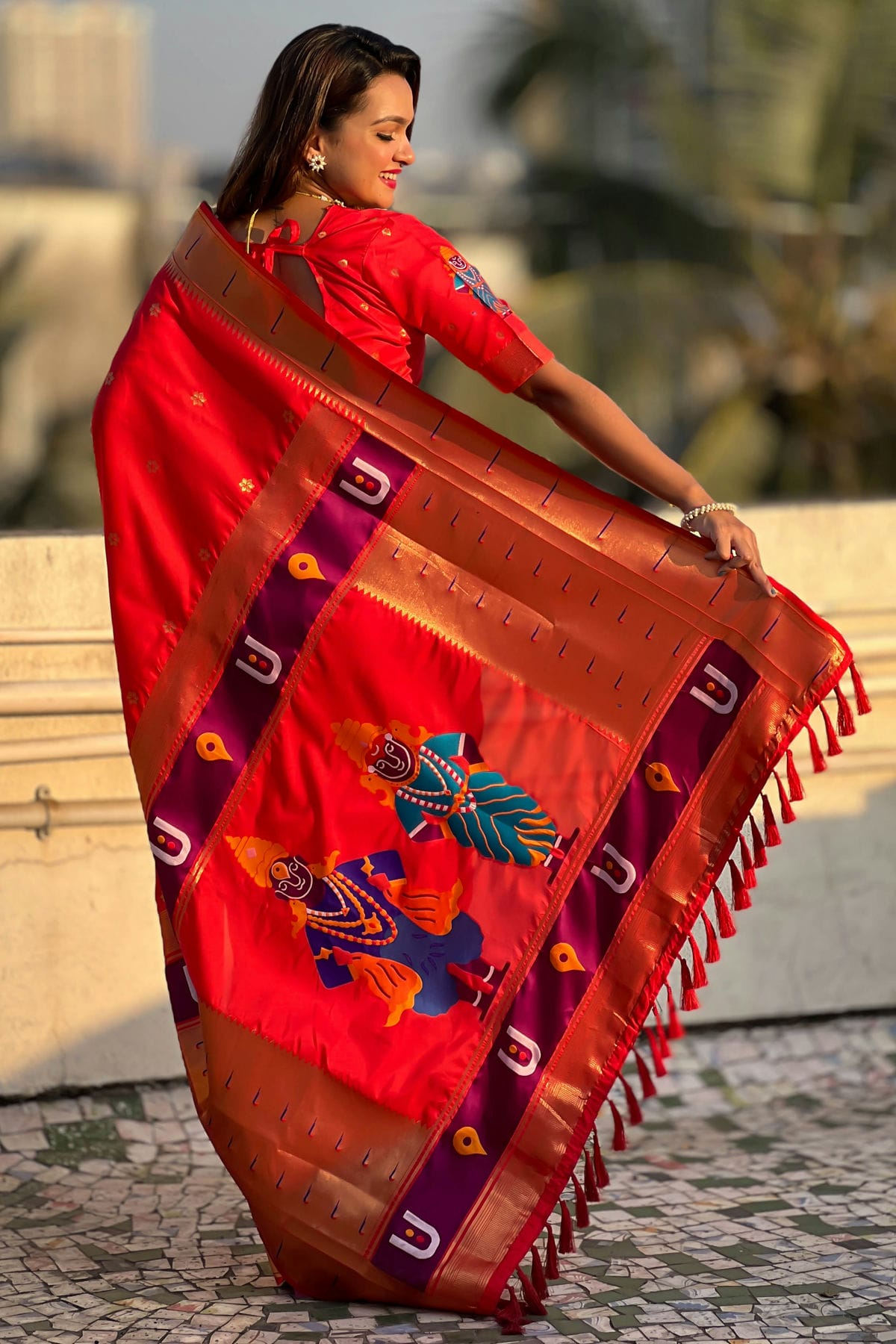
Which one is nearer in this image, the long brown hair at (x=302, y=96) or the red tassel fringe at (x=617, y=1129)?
the long brown hair at (x=302, y=96)

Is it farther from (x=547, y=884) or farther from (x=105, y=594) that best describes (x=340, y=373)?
(x=105, y=594)

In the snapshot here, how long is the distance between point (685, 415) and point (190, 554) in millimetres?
15031

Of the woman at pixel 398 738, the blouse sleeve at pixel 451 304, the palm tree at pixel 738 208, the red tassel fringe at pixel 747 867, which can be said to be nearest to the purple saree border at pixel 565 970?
the woman at pixel 398 738

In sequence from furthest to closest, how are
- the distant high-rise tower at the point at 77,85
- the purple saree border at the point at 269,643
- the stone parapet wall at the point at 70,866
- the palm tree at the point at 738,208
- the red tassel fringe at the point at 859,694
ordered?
the distant high-rise tower at the point at 77,85 → the palm tree at the point at 738,208 → the stone parapet wall at the point at 70,866 → the purple saree border at the point at 269,643 → the red tassel fringe at the point at 859,694

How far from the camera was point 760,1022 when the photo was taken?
12.6ft

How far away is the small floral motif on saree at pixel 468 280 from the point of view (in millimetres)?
2336

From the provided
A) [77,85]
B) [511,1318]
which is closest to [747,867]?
[511,1318]

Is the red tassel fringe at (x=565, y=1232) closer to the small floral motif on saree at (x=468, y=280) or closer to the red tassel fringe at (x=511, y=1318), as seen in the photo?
the red tassel fringe at (x=511, y=1318)

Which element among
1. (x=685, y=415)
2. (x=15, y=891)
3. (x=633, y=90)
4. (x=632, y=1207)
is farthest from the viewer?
(x=685, y=415)

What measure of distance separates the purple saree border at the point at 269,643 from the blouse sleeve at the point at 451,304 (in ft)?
0.66

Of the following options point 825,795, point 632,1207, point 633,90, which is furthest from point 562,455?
point 632,1207

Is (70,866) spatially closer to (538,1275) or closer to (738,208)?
(538,1275)

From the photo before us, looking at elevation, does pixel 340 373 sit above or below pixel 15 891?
above

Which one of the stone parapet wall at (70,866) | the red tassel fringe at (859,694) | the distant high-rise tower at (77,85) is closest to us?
A: the red tassel fringe at (859,694)
